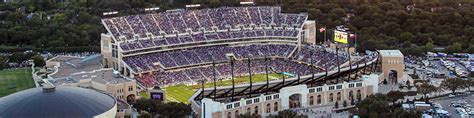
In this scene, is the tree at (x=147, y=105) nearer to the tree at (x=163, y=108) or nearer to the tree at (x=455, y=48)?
the tree at (x=163, y=108)

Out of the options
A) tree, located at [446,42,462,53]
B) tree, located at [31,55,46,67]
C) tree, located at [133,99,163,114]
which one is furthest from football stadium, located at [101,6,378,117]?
tree, located at [446,42,462,53]

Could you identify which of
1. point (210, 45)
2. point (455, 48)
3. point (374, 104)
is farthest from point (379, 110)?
point (455, 48)

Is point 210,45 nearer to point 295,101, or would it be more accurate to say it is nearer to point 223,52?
point 223,52

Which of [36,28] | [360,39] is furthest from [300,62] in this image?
[36,28]

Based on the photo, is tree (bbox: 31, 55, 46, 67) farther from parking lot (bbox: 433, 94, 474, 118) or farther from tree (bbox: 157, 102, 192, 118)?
parking lot (bbox: 433, 94, 474, 118)

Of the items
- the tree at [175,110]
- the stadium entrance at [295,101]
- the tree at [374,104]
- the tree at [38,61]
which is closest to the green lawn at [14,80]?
the tree at [38,61]

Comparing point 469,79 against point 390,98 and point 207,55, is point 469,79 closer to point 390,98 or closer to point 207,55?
point 390,98
